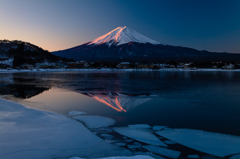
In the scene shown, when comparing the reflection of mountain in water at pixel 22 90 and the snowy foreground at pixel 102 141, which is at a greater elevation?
the reflection of mountain in water at pixel 22 90

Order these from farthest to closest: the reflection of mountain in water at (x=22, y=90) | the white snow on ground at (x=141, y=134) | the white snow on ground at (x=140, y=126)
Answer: the reflection of mountain in water at (x=22, y=90)
the white snow on ground at (x=140, y=126)
the white snow on ground at (x=141, y=134)

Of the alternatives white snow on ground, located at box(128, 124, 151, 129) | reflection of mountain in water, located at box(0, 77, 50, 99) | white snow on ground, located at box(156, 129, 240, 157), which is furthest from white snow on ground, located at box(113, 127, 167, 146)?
reflection of mountain in water, located at box(0, 77, 50, 99)

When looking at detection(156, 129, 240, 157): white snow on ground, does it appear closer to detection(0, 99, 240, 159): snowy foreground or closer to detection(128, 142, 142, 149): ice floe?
detection(0, 99, 240, 159): snowy foreground

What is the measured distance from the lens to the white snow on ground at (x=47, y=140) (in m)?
3.55

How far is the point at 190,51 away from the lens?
19200 cm

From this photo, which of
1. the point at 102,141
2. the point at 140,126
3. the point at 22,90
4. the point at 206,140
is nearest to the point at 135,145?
the point at 102,141

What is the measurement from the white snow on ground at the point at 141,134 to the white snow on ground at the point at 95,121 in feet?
1.79

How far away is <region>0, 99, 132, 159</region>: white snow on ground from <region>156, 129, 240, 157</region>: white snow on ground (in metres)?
1.54

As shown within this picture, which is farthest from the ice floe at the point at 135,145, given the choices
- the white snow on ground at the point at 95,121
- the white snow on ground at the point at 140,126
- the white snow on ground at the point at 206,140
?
the white snow on ground at the point at 95,121

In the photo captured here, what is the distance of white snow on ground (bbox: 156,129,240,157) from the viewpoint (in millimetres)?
3838

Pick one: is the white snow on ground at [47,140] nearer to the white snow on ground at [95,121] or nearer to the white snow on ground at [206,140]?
the white snow on ground at [95,121]

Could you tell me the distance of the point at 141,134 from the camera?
15.4 feet

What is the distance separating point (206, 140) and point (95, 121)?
3281 millimetres

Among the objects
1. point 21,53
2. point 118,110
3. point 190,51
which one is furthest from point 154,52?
point 118,110
